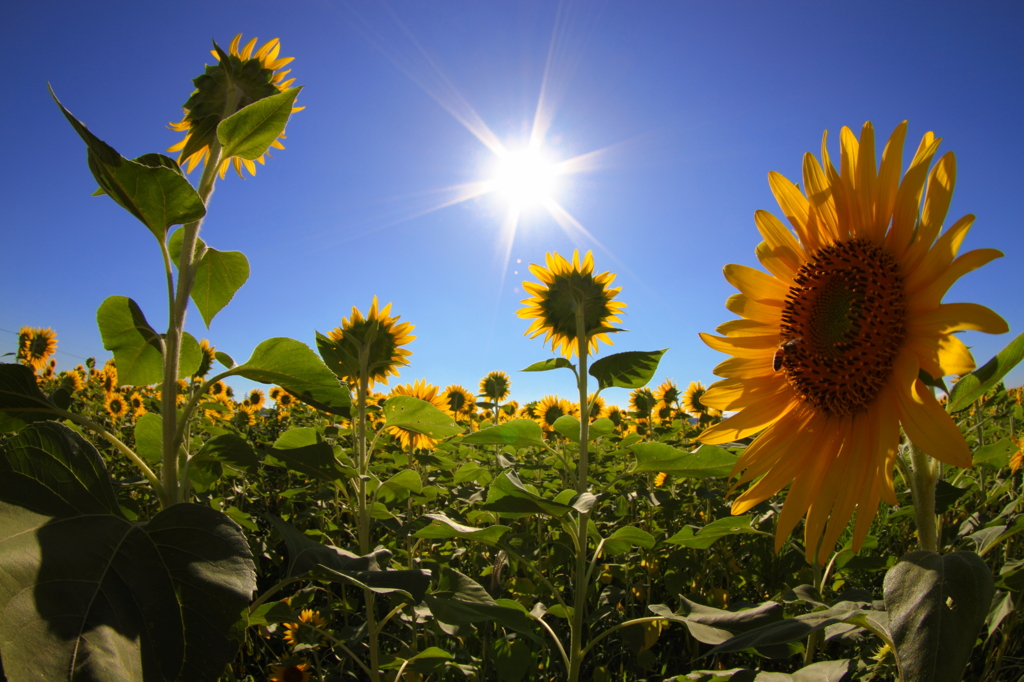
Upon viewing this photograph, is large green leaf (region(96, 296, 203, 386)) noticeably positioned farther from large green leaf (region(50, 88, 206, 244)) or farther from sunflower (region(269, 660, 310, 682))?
sunflower (region(269, 660, 310, 682))

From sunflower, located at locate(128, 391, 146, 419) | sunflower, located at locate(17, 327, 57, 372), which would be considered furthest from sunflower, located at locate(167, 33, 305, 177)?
sunflower, located at locate(17, 327, 57, 372)

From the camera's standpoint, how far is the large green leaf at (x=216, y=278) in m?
1.21

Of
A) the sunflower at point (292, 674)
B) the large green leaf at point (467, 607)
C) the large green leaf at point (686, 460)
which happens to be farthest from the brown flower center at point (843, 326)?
the sunflower at point (292, 674)

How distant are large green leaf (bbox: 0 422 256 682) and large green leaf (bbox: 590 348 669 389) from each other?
45.5 inches

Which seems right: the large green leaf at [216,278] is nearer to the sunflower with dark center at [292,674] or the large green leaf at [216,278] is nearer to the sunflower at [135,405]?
the sunflower with dark center at [292,674]

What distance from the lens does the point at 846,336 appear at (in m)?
1.11

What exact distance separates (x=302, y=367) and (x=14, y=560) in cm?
56

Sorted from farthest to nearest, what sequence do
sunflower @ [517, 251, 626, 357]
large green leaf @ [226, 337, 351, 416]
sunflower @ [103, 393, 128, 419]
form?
sunflower @ [103, 393, 128, 419]
sunflower @ [517, 251, 626, 357]
large green leaf @ [226, 337, 351, 416]

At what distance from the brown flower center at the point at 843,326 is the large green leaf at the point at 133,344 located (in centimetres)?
149

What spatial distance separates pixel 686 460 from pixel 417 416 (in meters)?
0.91

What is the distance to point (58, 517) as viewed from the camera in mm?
770

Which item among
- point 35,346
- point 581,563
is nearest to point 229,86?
point 581,563

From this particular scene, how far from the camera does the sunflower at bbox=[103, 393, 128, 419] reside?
587 centimetres

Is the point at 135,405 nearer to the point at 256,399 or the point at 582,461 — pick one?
the point at 256,399
